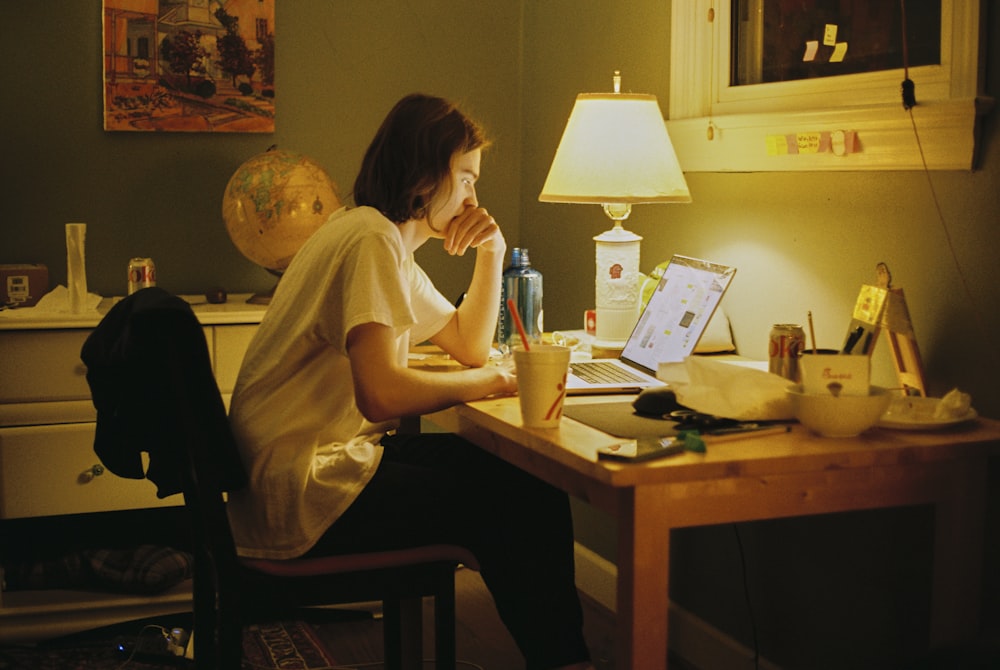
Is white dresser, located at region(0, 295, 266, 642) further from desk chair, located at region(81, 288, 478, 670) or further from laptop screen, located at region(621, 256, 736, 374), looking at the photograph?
laptop screen, located at region(621, 256, 736, 374)

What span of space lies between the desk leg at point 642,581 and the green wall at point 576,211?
2.10ft

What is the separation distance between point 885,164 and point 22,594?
231cm

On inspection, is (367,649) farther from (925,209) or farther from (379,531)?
(925,209)

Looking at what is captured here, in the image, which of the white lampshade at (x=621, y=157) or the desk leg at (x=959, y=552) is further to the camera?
the white lampshade at (x=621, y=157)

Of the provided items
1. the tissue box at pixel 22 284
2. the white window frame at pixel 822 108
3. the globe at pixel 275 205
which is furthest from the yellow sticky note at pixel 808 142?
the tissue box at pixel 22 284

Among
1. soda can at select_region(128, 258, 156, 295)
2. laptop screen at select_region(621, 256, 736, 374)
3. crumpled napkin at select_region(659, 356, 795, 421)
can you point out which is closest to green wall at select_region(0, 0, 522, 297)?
soda can at select_region(128, 258, 156, 295)

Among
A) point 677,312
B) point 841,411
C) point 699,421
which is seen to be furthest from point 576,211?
point 841,411

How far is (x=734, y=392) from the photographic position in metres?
1.84

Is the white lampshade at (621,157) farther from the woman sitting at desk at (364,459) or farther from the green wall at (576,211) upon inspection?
the woman sitting at desk at (364,459)

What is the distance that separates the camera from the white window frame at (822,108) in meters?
1.92

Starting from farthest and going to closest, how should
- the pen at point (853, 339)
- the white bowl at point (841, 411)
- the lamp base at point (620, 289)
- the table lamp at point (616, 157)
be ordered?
the lamp base at point (620, 289)
the table lamp at point (616, 157)
the pen at point (853, 339)
the white bowl at point (841, 411)

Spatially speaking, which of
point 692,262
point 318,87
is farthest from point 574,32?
point 692,262

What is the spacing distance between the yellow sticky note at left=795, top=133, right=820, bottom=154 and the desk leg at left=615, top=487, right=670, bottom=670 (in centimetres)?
97

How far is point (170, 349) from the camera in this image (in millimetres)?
1770
